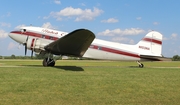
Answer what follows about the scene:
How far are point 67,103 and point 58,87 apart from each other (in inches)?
90.5

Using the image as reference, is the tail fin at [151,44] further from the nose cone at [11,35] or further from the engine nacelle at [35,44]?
the nose cone at [11,35]

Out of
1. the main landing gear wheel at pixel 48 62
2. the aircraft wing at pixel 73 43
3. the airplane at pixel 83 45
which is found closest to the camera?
the aircraft wing at pixel 73 43

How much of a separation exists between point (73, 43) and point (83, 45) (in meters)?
0.93

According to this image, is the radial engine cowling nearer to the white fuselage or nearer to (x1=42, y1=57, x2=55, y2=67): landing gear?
the white fuselage

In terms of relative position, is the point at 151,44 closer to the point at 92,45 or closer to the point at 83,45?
the point at 92,45

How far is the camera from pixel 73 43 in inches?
719

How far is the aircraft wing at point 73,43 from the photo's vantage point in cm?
1616

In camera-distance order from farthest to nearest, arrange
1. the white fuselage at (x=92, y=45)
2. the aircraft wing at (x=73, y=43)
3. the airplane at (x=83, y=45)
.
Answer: the white fuselage at (x=92, y=45) → the airplane at (x=83, y=45) → the aircraft wing at (x=73, y=43)

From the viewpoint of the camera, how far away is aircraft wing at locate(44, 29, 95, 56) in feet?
53.0

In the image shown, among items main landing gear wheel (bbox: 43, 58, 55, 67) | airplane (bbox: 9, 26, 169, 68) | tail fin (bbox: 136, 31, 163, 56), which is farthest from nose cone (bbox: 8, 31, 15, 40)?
tail fin (bbox: 136, 31, 163, 56)

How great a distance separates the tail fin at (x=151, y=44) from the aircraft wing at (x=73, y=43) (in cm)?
769

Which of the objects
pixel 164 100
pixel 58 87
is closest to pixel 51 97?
pixel 58 87

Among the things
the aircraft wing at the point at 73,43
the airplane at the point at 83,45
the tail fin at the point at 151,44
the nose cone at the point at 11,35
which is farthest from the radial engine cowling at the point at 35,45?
the tail fin at the point at 151,44

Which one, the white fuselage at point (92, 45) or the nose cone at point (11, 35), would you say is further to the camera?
the nose cone at point (11, 35)
